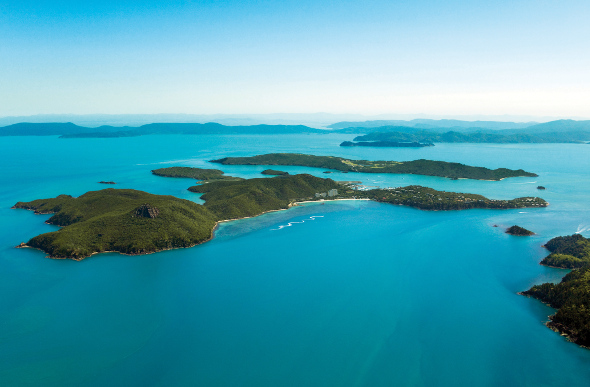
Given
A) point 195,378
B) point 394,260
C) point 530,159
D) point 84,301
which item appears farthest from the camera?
point 530,159

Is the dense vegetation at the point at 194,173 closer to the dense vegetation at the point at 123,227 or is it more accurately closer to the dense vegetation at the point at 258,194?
the dense vegetation at the point at 258,194

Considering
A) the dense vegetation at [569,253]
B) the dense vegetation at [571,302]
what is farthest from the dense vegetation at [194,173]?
the dense vegetation at [571,302]

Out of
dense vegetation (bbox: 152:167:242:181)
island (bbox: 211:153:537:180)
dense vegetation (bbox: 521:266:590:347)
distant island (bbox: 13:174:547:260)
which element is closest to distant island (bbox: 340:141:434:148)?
island (bbox: 211:153:537:180)

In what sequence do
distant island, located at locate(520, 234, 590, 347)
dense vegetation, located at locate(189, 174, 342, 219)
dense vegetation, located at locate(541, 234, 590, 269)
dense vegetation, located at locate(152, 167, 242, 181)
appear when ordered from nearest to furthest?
distant island, located at locate(520, 234, 590, 347), dense vegetation, located at locate(541, 234, 590, 269), dense vegetation, located at locate(189, 174, 342, 219), dense vegetation, located at locate(152, 167, 242, 181)

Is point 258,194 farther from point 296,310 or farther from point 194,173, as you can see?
point 194,173

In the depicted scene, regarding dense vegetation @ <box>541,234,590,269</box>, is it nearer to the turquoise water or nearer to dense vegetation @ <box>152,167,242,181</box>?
the turquoise water

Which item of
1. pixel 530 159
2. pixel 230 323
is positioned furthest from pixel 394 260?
pixel 530 159

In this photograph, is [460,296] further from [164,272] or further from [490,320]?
[164,272]
